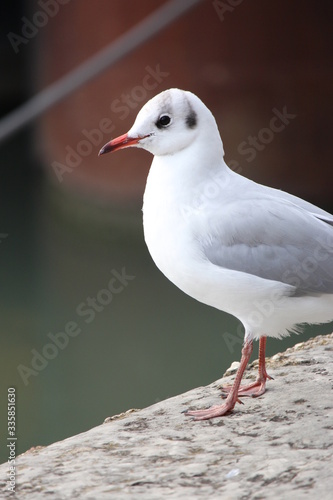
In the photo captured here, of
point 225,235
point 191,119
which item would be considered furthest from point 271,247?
point 191,119

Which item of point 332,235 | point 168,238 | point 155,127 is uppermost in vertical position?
point 155,127

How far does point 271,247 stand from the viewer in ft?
8.66

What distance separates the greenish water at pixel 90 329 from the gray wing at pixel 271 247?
1947 mm

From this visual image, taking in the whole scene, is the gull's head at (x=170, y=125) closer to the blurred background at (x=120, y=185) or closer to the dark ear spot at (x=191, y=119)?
the dark ear spot at (x=191, y=119)

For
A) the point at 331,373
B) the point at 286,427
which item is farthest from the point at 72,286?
the point at 286,427

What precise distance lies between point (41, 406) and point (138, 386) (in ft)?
1.57

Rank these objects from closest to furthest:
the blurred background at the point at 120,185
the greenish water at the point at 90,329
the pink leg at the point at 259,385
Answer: the pink leg at the point at 259,385, the greenish water at the point at 90,329, the blurred background at the point at 120,185

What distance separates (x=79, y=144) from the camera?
745 centimetres

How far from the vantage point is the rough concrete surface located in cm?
210

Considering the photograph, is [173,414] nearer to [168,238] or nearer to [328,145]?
[168,238]

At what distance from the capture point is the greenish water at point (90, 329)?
463cm

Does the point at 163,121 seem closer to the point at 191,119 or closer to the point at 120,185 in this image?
the point at 191,119

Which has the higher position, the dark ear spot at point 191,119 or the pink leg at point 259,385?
the dark ear spot at point 191,119

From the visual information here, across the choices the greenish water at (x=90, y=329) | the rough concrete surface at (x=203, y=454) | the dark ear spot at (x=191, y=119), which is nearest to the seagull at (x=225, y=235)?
the dark ear spot at (x=191, y=119)
